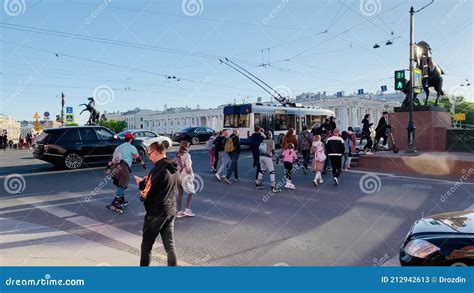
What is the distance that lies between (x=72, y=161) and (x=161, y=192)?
12.0 metres

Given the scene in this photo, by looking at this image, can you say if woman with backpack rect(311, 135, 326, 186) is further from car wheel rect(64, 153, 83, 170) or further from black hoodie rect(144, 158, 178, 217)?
car wheel rect(64, 153, 83, 170)

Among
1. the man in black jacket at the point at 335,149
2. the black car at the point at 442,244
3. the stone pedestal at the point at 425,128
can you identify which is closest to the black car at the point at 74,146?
the man in black jacket at the point at 335,149

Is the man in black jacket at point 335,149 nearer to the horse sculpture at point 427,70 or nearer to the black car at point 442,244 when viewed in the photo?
the black car at point 442,244

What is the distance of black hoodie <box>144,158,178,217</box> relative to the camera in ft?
13.1

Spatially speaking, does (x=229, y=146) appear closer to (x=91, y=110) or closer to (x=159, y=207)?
(x=159, y=207)

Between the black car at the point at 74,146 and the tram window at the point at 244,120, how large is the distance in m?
9.22

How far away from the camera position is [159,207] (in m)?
4.00

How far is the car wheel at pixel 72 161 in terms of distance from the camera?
1440 cm

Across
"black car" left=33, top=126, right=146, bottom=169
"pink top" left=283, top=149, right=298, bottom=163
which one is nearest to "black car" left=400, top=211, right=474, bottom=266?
"pink top" left=283, top=149, right=298, bottom=163

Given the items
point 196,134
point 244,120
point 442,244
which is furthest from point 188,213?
point 196,134

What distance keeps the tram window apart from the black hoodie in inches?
734

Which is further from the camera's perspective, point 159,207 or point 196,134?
point 196,134

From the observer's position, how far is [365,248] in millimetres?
5262

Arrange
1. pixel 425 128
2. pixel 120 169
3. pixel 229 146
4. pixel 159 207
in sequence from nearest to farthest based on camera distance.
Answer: pixel 159 207 → pixel 120 169 → pixel 229 146 → pixel 425 128
